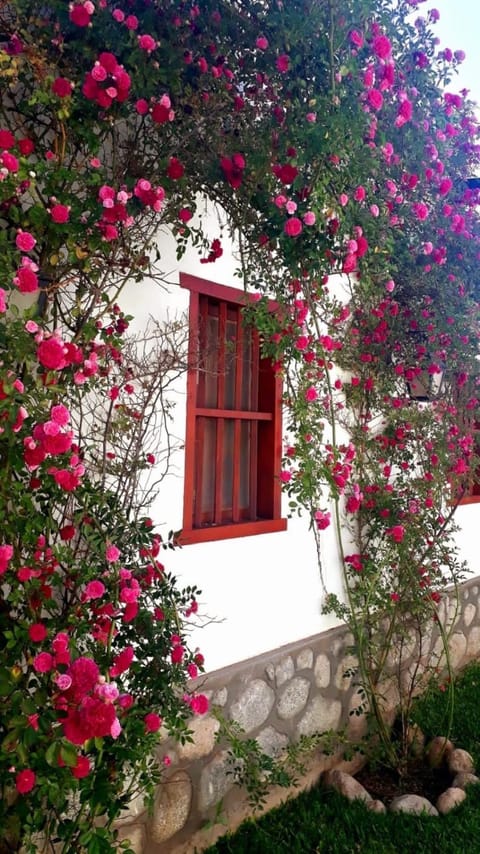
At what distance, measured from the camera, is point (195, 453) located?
2.94 meters

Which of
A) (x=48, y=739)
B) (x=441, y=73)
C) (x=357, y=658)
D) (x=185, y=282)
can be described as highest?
(x=441, y=73)

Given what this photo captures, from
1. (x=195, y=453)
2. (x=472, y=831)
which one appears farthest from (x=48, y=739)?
(x=472, y=831)

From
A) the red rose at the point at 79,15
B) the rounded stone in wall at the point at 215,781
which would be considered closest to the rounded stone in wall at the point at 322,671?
the rounded stone in wall at the point at 215,781

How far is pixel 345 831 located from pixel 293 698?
0.63m

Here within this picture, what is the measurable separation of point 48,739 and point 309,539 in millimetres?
2272

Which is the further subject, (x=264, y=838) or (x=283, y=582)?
(x=283, y=582)

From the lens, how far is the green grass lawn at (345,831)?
274 cm

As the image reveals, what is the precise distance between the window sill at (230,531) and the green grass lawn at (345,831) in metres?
1.31

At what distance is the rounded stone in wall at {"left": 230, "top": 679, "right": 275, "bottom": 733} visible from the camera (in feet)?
9.62

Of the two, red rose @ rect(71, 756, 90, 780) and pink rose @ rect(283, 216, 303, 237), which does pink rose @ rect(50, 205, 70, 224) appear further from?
red rose @ rect(71, 756, 90, 780)

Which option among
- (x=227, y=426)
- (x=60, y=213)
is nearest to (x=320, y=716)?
(x=227, y=426)

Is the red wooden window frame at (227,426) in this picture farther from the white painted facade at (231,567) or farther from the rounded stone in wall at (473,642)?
the rounded stone in wall at (473,642)

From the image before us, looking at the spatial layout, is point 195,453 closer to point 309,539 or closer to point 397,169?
point 309,539

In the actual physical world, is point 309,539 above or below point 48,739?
above
